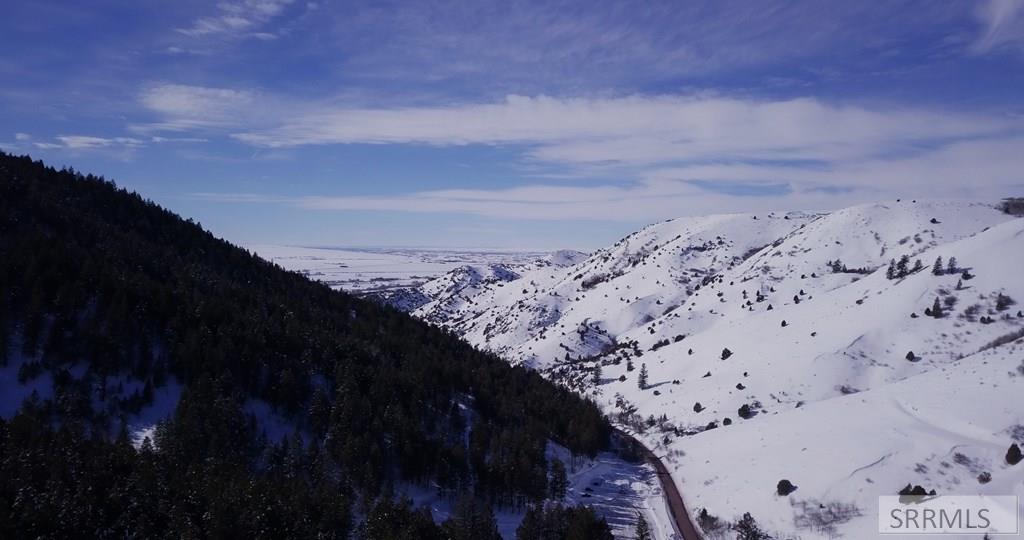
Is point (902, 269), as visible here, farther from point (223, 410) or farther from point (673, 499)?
point (223, 410)

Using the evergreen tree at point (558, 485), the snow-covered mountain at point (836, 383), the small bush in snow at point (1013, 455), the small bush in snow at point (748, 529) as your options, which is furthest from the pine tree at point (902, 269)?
the evergreen tree at point (558, 485)

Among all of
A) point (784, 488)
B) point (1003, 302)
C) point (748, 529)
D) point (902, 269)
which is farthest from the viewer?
point (902, 269)

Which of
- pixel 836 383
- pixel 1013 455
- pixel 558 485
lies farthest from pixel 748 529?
pixel 836 383

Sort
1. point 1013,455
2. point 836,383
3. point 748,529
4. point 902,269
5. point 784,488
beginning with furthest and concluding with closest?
point 902,269 → point 836,383 → point 784,488 → point 1013,455 → point 748,529

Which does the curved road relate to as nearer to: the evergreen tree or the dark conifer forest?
the dark conifer forest

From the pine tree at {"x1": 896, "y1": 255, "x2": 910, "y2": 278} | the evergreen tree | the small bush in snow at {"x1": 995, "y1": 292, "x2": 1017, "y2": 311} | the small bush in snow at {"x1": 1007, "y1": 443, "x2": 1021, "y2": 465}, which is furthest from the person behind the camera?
the pine tree at {"x1": 896, "y1": 255, "x2": 910, "y2": 278}

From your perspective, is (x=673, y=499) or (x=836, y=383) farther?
(x=836, y=383)

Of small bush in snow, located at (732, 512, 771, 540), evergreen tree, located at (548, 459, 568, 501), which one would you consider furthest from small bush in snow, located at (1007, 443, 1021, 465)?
evergreen tree, located at (548, 459, 568, 501)
